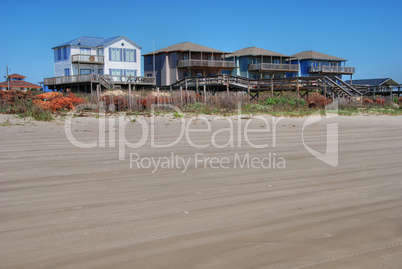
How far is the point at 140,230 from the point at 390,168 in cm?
448

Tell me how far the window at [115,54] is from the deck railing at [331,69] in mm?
31208

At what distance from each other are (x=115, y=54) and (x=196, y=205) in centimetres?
4911

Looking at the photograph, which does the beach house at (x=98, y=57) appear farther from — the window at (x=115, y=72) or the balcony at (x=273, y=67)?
the balcony at (x=273, y=67)

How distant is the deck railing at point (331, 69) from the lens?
225 feet

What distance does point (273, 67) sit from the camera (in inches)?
2414

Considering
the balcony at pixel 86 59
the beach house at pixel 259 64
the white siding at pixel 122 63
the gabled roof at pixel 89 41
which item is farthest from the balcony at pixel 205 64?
the balcony at pixel 86 59

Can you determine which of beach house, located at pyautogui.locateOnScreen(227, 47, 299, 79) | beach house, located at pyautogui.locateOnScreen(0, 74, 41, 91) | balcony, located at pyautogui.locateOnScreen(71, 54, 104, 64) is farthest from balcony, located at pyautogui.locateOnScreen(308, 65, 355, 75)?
beach house, located at pyautogui.locateOnScreen(0, 74, 41, 91)

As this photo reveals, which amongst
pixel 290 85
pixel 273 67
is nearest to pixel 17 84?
pixel 273 67

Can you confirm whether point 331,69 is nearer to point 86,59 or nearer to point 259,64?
point 259,64

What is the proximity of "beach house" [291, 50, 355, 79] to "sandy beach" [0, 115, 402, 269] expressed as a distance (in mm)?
62117

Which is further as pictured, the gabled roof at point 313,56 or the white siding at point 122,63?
the gabled roof at point 313,56

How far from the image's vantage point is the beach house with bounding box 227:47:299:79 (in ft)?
200

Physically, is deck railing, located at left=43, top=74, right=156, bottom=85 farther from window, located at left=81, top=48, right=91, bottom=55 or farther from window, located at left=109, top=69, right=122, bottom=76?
window, located at left=81, top=48, right=91, bottom=55

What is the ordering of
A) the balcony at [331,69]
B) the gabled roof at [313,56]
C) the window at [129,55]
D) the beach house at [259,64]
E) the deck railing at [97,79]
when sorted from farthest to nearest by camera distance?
the gabled roof at [313,56] → the balcony at [331,69] → the beach house at [259,64] → the window at [129,55] → the deck railing at [97,79]
